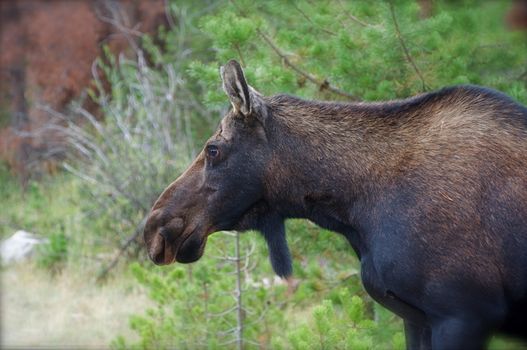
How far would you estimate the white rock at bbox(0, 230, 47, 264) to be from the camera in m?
11.3

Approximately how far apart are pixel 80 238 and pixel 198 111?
3.24m

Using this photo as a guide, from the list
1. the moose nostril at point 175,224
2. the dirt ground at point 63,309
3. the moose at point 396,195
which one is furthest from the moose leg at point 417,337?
the dirt ground at point 63,309

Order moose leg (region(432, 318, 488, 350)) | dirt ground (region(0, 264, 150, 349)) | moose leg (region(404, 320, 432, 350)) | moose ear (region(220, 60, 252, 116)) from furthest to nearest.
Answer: dirt ground (region(0, 264, 150, 349)) → moose leg (region(404, 320, 432, 350)) → moose ear (region(220, 60, 252, 116)) → moose leg (region(432, 318, 488, 350))

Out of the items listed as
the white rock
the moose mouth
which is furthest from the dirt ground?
the moose mouth

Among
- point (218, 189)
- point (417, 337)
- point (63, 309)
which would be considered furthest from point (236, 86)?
point (63, 309)

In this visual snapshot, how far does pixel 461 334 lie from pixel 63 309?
19.6 ft

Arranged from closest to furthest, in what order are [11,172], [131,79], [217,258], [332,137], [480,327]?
[480,327]
[332,137]
[217,258]
[131,79]
[11,172]

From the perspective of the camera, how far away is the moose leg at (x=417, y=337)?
17.0ft

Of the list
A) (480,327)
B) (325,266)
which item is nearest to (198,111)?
(325,266)

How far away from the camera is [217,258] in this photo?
7.49 m

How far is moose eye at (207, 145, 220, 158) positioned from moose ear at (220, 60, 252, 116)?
0.84 feet

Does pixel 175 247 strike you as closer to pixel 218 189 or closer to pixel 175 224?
pixel 175 224

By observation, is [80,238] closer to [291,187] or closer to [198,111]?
[198,111]

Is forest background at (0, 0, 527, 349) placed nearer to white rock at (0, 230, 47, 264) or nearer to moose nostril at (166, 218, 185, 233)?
white rock at (0, 230, 47, 264)
